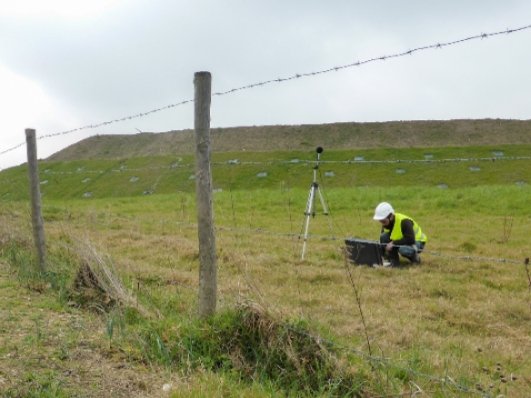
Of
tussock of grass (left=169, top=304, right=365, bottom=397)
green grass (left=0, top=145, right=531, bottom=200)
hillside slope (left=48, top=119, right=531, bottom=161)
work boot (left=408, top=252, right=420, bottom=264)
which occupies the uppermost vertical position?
hillside slope (left=48, top=119, right=531, bottom=161)

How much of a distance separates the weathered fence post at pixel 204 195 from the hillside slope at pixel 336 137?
4178cm

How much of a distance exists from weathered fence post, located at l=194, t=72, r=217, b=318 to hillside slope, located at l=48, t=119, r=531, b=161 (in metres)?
41.8

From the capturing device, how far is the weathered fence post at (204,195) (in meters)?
4.52

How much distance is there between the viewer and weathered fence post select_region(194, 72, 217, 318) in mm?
4523

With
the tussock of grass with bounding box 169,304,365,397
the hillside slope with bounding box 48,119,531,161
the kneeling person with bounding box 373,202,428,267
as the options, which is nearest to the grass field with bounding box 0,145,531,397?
the tussock of grass with bounding box 169,304,365,397

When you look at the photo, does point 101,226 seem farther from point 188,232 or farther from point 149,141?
point 149,141

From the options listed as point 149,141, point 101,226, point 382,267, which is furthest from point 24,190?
point 382,267

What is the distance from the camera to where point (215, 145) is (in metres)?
55.0

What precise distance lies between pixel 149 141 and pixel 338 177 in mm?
26519

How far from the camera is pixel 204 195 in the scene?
14.8 feet

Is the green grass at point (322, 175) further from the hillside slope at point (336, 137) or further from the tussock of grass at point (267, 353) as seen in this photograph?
the tussock of grass at point (267, 353)

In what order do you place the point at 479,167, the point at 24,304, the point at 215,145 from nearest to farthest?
1. the point at 24,304
2. the point at 479,167
3. the point at 215,145

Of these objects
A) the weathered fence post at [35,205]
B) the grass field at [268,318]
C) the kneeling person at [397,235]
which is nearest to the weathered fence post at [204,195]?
the grass field at [268,318]

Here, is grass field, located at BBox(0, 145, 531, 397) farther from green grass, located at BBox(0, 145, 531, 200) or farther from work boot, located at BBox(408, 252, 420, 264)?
green grass, located at BBox(0, 145, 531, 200)
